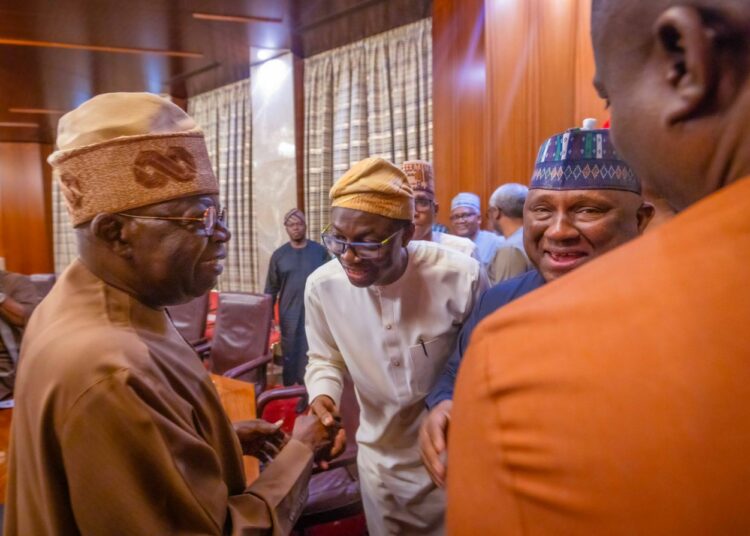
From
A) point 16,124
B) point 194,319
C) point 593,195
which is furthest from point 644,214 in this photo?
point 16,124

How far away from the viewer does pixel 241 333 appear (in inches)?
148

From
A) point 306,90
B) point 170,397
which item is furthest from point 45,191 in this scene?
point 170,397

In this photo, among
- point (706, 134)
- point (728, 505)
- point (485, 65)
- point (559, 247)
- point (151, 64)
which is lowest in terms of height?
point (728, 505)

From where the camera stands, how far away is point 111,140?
957 mm

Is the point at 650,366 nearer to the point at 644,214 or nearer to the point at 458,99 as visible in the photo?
the point at 644,214

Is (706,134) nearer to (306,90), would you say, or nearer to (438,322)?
(438,322)

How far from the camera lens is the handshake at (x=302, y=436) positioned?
1385mm

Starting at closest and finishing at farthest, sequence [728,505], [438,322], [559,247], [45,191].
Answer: [728,505] → [559,247] → [438,322] → [45,191]

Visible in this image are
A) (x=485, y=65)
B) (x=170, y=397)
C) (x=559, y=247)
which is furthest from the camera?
(x=485, y=65)

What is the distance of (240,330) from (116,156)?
9.62 ft

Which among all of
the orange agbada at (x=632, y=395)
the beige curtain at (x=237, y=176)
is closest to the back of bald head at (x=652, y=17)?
the orange agbada at (x=632, y=395)

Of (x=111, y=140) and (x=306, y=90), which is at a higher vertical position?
(x=306, y=90)

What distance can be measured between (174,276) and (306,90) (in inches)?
194

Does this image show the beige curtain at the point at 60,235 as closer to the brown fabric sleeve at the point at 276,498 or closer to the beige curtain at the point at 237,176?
the beige curtain at the point at 237,176
